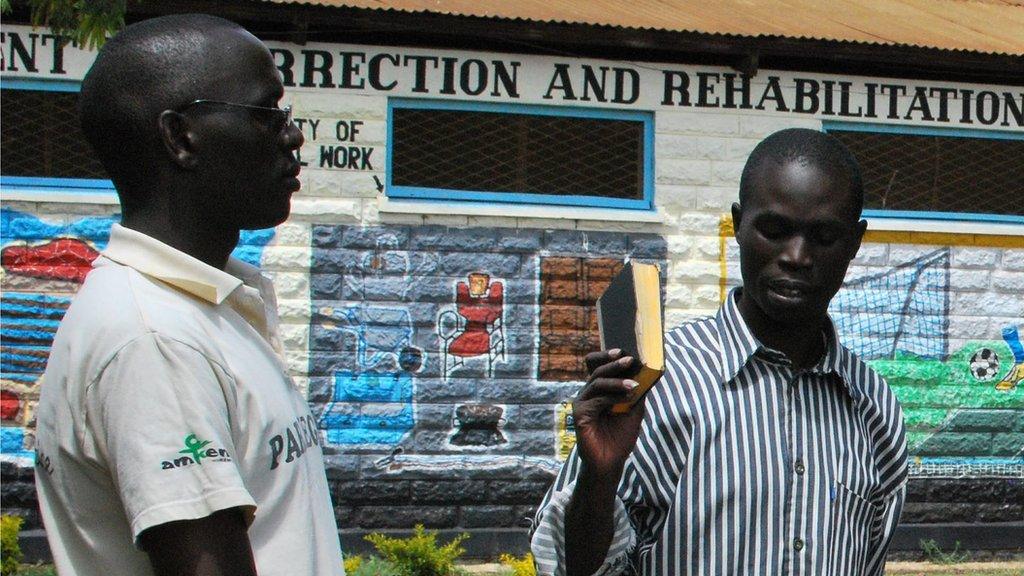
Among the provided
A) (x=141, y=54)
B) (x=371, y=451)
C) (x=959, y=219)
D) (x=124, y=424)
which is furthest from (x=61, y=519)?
(x=959, y=219)

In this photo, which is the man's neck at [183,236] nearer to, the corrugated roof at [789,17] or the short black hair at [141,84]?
the short black hair at [141,84]

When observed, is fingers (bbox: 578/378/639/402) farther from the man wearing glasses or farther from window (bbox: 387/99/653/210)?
window (bbox: 387/99/653/210)

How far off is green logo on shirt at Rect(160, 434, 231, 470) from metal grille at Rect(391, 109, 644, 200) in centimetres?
681

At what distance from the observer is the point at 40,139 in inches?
313

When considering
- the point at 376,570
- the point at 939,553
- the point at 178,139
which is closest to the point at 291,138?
the point at 178,139

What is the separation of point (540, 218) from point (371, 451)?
1.85 meters

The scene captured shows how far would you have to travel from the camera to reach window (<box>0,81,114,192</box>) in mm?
7918

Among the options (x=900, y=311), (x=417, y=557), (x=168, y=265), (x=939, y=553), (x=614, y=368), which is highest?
(x=168, y=265)

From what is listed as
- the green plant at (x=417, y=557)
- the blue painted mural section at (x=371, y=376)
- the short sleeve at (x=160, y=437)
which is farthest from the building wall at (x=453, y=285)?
the short sleeve at (x=160, y=437)

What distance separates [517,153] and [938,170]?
297 centimetres

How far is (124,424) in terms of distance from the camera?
152 cm

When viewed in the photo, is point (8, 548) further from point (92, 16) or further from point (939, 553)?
point (939, 553)

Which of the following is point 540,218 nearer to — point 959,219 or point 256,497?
point 959,219

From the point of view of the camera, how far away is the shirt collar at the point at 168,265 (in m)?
1.67
